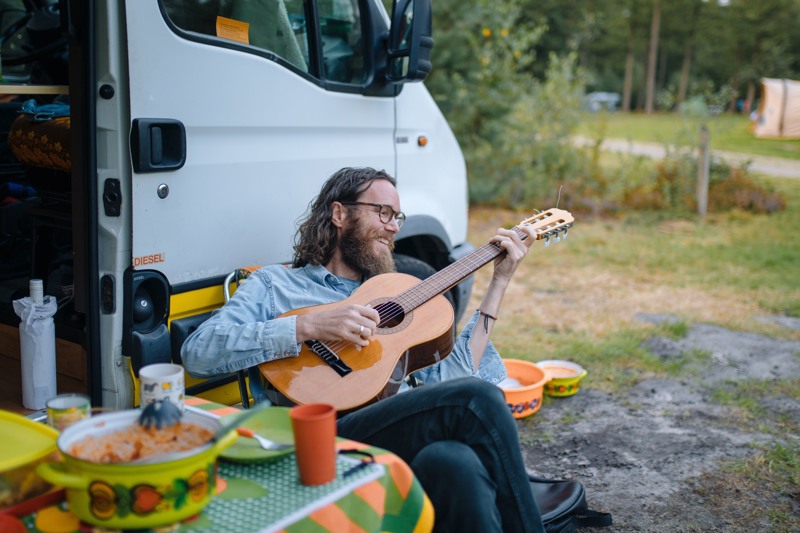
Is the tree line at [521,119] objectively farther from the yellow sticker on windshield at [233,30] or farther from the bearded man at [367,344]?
the bearded man at [367,344]

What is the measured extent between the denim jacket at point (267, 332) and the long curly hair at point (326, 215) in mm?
60

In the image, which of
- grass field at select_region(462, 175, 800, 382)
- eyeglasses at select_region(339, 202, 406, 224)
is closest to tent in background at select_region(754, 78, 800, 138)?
grass field at select_region(462, 175, 800, 382)

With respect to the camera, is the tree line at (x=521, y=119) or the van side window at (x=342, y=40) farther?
the tree line at (x=521, y=119)

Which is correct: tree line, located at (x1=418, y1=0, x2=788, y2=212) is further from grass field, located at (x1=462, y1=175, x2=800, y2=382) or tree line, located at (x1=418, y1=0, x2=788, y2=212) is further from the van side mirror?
the van side mirror

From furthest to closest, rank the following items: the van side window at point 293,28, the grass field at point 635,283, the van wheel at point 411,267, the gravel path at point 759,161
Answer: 1. the gravel path at point 759,161
2. the grass field at point 635,283
3. the van wheel at point 411,267
4. the van side window at point 293,28

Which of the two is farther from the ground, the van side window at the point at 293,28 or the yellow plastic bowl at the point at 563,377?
the van side window at the point at 293,28

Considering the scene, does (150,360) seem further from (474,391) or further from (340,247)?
(474,391)

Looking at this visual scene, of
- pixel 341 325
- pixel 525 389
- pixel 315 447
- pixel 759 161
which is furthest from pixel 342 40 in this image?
pixel 759 161

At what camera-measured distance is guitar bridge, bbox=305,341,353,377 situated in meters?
2.54

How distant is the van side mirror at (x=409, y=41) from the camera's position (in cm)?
332

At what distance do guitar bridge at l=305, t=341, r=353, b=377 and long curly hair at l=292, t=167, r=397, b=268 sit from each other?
425 mm

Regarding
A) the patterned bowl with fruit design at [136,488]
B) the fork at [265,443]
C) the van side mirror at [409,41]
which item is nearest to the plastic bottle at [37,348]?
the fork at [265,443]

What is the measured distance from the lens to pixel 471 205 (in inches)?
427

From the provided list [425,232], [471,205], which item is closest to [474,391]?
[425,232]
